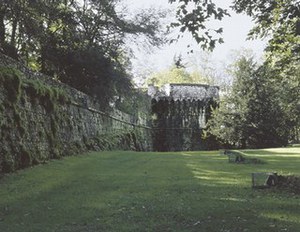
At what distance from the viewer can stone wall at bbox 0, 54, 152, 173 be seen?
41.5 ft

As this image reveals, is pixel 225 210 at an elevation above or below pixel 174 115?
below

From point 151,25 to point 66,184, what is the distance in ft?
72.1

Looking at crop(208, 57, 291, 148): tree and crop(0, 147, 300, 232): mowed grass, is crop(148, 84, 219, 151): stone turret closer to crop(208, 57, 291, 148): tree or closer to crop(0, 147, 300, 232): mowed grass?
crop(208, 57, 291, 148): tree

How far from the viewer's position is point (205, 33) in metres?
7.17

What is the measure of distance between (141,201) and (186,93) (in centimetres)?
3724

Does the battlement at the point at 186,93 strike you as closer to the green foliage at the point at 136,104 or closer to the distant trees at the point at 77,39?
the green foliage at the point at 136,104

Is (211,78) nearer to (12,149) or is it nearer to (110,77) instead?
(110,77)

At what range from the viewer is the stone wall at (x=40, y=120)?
12.7 meters

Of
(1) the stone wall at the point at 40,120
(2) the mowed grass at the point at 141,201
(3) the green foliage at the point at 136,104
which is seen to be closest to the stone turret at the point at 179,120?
(3) the green foliage at the point at 136,104

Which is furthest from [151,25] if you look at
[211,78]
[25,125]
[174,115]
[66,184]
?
[211,78]

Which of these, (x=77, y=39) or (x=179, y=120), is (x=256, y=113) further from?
(x=77, y=39)

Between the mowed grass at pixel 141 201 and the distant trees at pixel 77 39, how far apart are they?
11.2 metres

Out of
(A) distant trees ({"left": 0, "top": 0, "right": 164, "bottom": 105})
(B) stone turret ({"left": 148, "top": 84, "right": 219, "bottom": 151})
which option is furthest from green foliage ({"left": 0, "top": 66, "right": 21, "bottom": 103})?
(B) stone turret ({"left": 148, "top": 84, "right": 219, "bottom": 151})

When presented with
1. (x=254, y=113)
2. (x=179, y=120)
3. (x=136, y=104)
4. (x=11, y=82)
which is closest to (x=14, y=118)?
(x=11, y=82)
